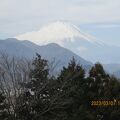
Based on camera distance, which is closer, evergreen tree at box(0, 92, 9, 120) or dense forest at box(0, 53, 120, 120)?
dense forest at box(0, 53, 120, 120)

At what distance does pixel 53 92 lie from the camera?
32.9 m

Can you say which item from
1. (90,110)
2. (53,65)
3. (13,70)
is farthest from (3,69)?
(90,110)

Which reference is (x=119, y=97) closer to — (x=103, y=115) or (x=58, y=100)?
(x=103, y=115)

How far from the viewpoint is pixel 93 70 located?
4047 centimetres

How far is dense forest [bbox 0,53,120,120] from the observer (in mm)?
29594
